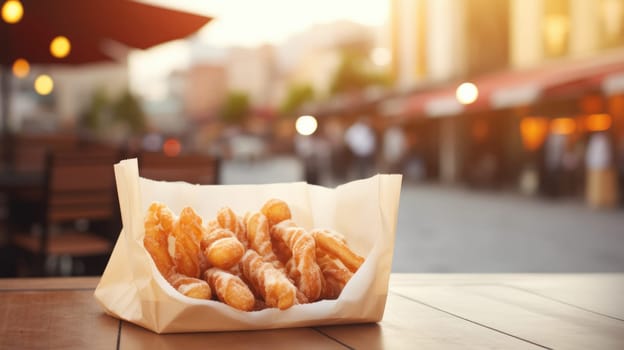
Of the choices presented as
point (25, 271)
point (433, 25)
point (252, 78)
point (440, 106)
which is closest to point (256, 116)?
point (252, 78)

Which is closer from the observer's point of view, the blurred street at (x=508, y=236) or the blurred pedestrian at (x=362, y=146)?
the blurred street at (x=508, y=236)

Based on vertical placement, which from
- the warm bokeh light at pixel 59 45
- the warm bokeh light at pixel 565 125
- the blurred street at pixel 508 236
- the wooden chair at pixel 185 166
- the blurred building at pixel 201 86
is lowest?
the blurred street at pixel 508 236

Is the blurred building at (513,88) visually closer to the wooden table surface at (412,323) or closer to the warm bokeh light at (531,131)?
the warm bokeh light at (531,131)

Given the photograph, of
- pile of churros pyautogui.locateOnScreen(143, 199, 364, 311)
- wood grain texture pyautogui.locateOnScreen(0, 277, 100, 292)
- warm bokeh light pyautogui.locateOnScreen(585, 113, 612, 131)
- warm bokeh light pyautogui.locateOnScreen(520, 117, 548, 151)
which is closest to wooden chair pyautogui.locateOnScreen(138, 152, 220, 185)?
wood grain texture pyautogui.locateOnScreen(0, 277, 100, 292)

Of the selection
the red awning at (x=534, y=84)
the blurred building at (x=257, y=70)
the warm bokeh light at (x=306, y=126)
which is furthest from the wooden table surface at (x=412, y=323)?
the blurred building at (x=257, y=70)

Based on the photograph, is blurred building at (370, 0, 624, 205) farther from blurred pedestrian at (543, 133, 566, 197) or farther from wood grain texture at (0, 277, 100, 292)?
wood grain texture at (0, 277, 100, 292)

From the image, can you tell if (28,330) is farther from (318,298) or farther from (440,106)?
(440,106)
